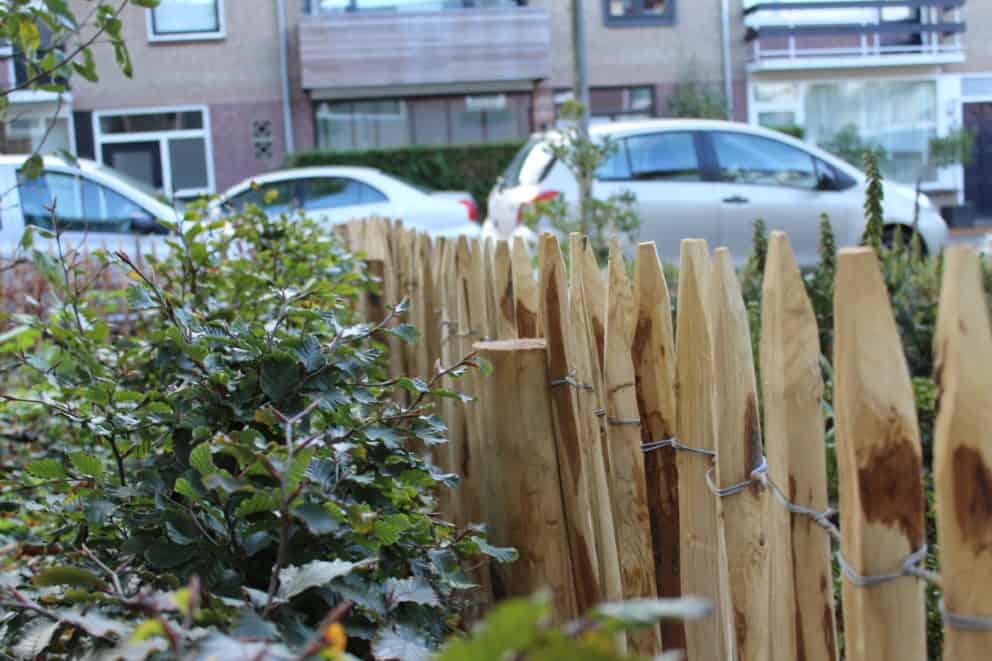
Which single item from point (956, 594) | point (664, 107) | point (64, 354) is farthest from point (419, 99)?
point (956, 594)

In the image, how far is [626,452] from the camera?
6.18ft

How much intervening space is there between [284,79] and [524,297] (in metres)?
21.7

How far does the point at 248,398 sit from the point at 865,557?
2.93 feet

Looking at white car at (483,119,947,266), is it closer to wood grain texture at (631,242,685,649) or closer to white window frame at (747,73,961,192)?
wood grain texture at (631,242,685,649)

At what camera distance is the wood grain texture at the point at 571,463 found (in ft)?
6.48

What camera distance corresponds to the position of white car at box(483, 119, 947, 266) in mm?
10289

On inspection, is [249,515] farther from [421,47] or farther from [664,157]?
[421,47]

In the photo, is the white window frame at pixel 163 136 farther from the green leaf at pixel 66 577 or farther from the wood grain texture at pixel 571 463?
the green leaf at pixel 66 577

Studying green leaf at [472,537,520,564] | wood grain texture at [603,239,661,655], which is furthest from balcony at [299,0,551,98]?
green leaf at [472,537,520,564]

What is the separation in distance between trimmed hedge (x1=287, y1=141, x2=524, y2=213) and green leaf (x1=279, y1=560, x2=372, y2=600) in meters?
20.5

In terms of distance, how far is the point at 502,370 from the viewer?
1953 mm

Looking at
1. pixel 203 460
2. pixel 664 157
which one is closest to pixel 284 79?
pixel 664 157

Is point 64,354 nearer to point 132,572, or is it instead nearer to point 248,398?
point 248,398

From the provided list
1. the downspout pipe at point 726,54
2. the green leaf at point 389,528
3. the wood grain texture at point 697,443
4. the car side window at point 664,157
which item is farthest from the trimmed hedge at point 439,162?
the green leaf at point 389,528
